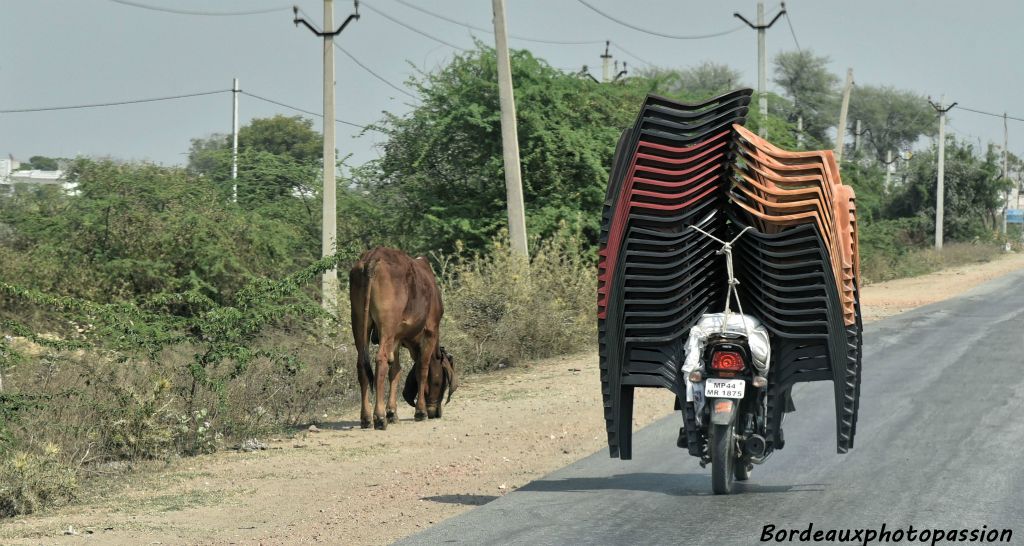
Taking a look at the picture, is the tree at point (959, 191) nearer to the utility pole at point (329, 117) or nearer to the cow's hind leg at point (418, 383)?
the utility pole at point (329, 117)

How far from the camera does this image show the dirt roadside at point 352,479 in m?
8.39

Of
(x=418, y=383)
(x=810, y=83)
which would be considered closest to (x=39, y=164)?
Result: (x=810, y=83)

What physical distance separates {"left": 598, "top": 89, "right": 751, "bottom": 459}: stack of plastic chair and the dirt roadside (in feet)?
5.24

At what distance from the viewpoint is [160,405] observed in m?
11.9

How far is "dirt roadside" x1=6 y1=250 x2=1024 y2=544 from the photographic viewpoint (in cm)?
839

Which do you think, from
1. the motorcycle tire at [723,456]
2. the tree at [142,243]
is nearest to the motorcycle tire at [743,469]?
the motorcycle tire at [723,456]

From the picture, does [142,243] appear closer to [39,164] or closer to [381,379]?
[381,379]

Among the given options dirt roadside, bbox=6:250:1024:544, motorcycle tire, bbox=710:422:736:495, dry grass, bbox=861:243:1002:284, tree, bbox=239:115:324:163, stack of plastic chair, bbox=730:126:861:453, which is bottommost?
dirt roadside, bbox=6:250:1024:544

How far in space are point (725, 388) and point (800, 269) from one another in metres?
1.03

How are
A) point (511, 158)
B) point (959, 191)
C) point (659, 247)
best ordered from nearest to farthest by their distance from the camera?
point (659, 247) → point (511, 158) → point (959, 191)

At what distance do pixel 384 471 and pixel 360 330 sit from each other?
9.64ft

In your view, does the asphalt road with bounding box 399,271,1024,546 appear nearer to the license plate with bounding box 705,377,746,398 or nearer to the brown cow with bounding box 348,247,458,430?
the license plate with bounding box 705,377,746,398

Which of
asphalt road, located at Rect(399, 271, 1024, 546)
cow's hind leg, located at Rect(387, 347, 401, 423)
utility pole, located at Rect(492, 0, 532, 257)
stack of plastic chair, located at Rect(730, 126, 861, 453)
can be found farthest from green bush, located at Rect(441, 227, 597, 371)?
stack of plastic chair, located at Rect(730, 126, 861, 453)

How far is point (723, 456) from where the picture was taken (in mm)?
8461
